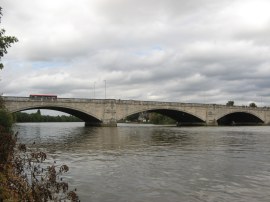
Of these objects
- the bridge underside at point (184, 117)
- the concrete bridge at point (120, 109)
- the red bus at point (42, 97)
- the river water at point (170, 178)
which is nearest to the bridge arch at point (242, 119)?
the concrete bridge at point (120, 109)

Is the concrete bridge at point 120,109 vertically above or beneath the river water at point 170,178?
above

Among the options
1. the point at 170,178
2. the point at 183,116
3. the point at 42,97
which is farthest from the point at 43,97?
the point at 170,178

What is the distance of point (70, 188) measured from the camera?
1488 centimetres

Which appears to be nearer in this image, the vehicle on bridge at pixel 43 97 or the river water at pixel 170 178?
the river water at pixel 170 178

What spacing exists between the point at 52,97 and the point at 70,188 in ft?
217

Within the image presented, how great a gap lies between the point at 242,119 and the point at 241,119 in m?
0.45

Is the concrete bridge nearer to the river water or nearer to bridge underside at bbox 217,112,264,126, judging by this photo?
bridge underside at bbox 217,112,264,126

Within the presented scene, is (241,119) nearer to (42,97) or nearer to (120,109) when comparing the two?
(120,109)

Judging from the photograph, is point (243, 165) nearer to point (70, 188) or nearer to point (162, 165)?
point (162, 165)

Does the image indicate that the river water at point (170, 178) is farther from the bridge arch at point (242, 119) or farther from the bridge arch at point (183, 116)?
the bridge arch at point (242, 119)

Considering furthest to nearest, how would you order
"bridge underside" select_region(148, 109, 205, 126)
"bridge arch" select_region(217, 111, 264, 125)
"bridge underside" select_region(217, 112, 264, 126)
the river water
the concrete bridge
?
"bridge underside" select_region(217, 112, 264, 126) → "bridge arch" select_region(217, 111, 264, 125) → "bridge underside" select_region(148, 109, 205, 126) → the concrete bridge → the river water

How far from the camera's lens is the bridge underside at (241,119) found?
122m

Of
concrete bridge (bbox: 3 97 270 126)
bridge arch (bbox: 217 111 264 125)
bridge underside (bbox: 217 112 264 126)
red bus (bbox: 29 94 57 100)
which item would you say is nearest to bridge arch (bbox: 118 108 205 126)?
concrete bridge (bbox: 3 97 270 126)

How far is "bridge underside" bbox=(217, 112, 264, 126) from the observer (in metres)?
122
